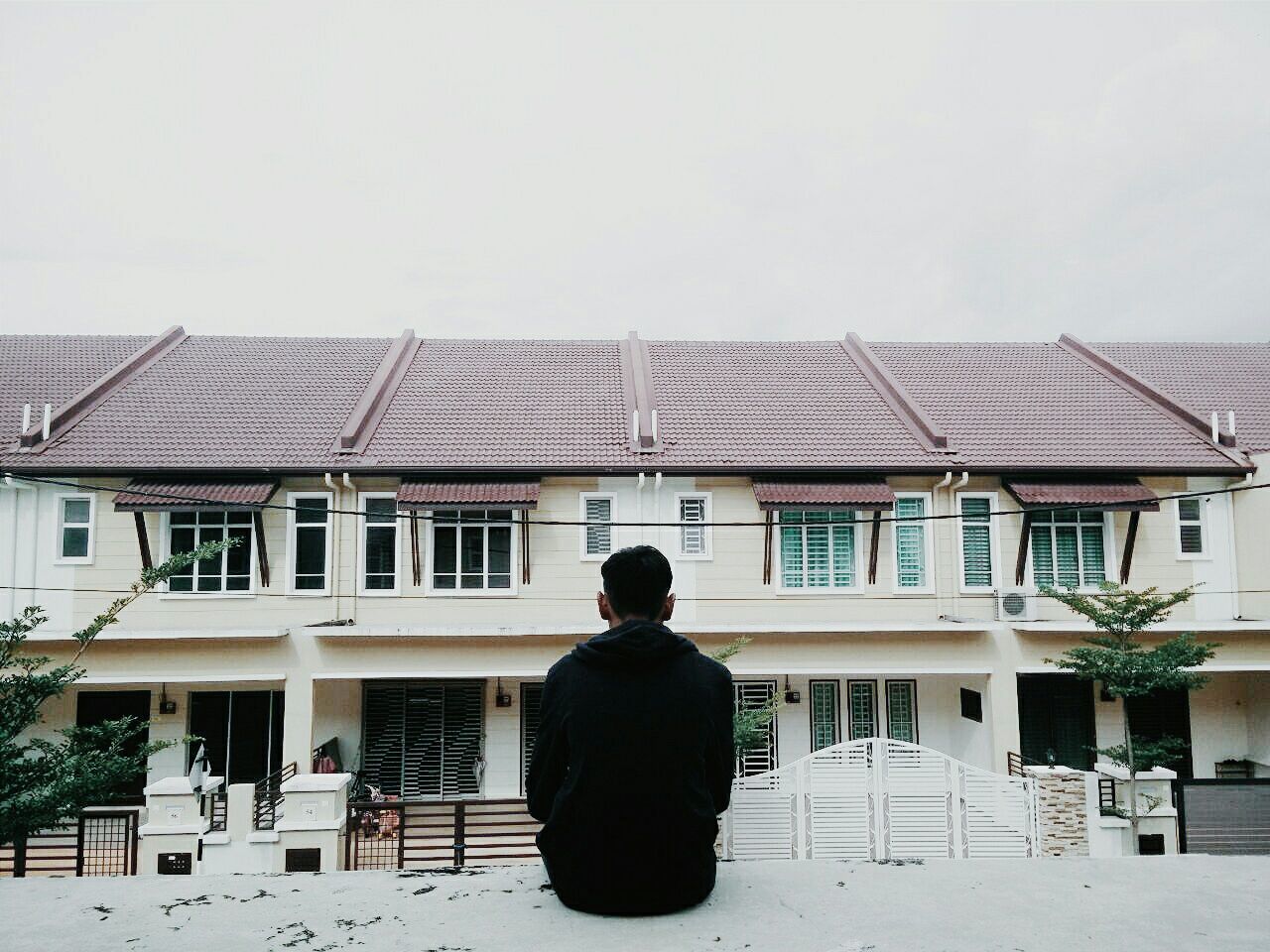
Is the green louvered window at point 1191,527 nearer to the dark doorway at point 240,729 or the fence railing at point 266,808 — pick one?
the fence railing at point 266,808

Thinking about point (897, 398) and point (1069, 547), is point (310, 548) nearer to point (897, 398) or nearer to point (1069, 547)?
point (897, 398)

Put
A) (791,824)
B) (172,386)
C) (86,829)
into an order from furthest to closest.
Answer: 1. (172,386)
2. (86,829)
3. (791,824)

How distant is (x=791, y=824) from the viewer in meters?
9.22

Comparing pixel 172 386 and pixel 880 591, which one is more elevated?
pixel 172 386

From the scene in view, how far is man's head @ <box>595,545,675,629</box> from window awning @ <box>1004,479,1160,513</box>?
12.5m

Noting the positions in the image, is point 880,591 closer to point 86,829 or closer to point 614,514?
point 614,514

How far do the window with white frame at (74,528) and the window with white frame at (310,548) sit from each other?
306 cm

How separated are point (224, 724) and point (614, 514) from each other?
7317mm

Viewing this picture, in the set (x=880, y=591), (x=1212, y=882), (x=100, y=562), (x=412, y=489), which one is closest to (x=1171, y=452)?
(x=880, y=591)

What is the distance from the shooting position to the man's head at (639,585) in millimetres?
2375

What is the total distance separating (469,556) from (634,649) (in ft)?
38.9

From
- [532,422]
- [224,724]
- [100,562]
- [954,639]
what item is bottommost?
[224,724]

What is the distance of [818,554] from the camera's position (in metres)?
13.9

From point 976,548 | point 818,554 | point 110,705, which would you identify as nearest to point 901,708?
point 976,548
